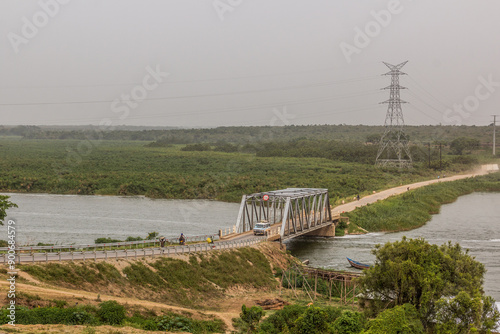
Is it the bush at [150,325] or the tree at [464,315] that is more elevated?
the tree at [464,315]

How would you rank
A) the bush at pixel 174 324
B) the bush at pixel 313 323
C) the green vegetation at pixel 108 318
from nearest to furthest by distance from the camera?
the green vegetation at pixel 108 318, the bush at pixel 313 323, the bush at pixel 174 324

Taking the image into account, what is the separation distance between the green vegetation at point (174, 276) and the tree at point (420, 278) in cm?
1237

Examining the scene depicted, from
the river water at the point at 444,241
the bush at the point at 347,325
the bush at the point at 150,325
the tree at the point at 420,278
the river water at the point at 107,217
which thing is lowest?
the river water at the point at 444,241

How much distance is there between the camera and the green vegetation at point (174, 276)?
3653cm

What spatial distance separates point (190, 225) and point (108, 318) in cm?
4438

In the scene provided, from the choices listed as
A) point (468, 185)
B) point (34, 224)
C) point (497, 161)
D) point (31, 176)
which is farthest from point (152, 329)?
point (497, 161)

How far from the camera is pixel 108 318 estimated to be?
30.7 meters

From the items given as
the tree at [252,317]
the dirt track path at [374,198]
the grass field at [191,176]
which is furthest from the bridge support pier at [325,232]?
the tree at [252,317]

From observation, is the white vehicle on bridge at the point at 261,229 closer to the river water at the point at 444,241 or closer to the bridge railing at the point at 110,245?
the bridge railing at the point at 110,245

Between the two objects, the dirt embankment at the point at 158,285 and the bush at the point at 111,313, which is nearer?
the bush at the point at 111,313

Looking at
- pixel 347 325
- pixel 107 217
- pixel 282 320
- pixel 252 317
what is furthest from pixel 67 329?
pixel 107 217

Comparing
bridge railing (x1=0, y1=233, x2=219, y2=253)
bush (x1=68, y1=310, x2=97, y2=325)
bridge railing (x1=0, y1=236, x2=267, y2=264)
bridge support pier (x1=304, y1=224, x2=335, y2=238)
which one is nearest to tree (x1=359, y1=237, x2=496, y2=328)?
bush (x1=68, y1=310, x2=97, y2=325)

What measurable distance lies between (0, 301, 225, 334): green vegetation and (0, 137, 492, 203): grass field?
72.7 metres

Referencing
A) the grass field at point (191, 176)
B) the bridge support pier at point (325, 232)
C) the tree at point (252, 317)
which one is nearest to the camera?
the tree at point (252, 317)
